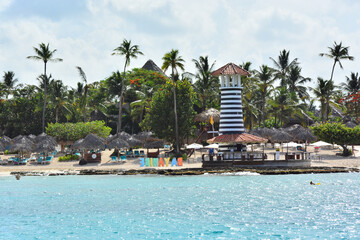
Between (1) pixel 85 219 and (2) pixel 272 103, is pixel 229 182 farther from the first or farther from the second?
(2) pixel 272 103

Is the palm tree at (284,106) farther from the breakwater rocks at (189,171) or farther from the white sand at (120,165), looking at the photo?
the breakwater rocks at (189,171)

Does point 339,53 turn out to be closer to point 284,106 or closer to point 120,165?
point 284,106

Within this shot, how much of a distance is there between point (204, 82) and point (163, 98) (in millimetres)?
11522

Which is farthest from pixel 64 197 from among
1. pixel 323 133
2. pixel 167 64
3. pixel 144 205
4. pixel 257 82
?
pixel 257 82

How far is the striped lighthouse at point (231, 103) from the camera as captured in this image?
42.2 meters

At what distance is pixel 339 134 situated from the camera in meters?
46.0

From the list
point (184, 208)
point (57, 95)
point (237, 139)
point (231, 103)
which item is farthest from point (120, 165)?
point (57, 95)

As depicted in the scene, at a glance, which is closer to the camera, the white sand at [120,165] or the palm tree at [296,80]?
the white sand at [120,165]

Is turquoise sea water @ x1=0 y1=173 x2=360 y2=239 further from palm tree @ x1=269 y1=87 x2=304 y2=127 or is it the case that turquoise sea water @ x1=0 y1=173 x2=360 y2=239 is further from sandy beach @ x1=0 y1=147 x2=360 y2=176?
palm tree @ x1=269 y1=87 x2=304 y2=127

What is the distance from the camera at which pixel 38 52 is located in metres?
58.1

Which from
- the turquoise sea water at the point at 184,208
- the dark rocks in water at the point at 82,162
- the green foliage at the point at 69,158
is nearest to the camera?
the turquoise sea water at the point at 184,208

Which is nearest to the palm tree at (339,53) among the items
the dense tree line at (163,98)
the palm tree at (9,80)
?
the dense tree line at (163,98)

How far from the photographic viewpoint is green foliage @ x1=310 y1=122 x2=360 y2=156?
45562mm

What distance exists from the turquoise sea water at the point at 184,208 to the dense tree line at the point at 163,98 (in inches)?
580
